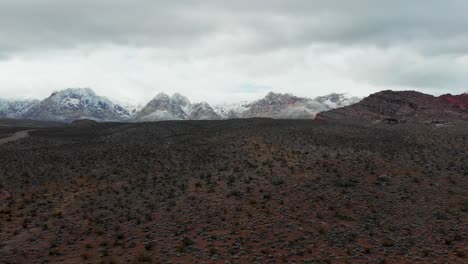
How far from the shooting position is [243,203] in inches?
1044

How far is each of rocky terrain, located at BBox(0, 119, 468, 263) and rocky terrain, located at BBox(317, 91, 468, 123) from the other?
42145 millimetres

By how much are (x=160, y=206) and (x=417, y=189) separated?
722 inches

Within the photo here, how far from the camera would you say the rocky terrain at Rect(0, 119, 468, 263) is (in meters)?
19.8

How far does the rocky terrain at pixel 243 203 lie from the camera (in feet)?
64.8

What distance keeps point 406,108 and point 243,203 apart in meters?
83.1

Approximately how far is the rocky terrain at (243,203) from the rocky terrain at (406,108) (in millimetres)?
42145

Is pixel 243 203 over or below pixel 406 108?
below

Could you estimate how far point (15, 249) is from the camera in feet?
67.4

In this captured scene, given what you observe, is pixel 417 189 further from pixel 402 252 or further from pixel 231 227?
pixel 231 227

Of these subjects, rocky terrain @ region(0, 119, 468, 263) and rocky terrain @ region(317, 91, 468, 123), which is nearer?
rocky terrain @ region(0, 119, 468, 263)

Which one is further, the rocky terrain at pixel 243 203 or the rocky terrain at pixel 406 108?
the rocky terrain at pixel 406 108

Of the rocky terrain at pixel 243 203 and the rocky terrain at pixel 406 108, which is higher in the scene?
the rocky terrain at pixel 406 108

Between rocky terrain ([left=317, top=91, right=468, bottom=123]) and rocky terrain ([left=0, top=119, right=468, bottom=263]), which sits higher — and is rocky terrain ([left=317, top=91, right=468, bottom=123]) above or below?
above

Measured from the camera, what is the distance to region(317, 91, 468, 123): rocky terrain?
89.2 metres
